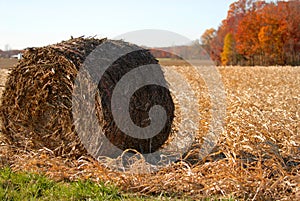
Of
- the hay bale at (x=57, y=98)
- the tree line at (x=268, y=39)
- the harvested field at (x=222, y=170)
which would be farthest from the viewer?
the tree line at (x=268, y=39)

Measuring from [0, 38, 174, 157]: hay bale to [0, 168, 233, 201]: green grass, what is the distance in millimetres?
941

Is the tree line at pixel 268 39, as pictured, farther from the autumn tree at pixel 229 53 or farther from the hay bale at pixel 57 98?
the hay bale at pixel 57 98

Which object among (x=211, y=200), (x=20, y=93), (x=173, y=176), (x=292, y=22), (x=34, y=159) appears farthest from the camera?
(x=292, y=22)

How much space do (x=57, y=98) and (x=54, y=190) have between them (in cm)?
155

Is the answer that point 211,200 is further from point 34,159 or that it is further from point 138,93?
point 34,159

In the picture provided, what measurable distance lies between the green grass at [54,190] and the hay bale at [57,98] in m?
0.94

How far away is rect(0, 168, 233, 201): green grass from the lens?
398cm

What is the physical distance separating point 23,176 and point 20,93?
1.40 m

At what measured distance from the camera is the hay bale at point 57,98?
5316 millimetres

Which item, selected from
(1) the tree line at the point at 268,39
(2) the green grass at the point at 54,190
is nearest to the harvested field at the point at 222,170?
(2) the green grass at the point at 54,190

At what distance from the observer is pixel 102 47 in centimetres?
555

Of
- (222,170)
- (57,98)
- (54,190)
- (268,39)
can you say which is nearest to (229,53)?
(268,39)

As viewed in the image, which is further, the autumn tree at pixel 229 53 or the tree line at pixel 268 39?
the autumn tree at pixel 229 53

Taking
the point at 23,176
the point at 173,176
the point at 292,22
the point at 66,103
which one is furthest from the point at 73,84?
the point at 292,22
